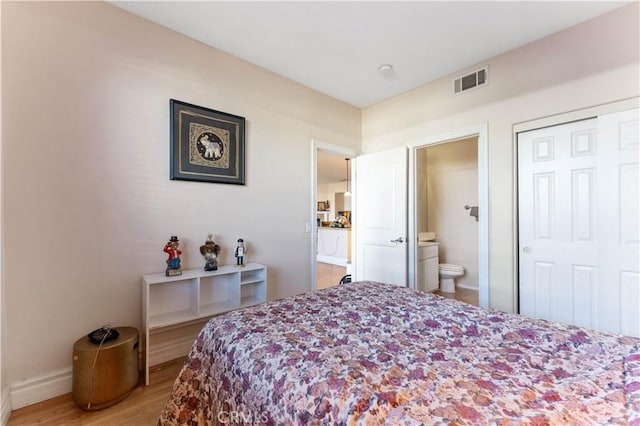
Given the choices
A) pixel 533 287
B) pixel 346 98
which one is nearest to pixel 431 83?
pixel 346 98

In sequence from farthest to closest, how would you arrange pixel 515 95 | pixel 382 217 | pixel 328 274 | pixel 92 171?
pixel 328 274
pixel 382 217
pixel 515 95
pixel 92 171

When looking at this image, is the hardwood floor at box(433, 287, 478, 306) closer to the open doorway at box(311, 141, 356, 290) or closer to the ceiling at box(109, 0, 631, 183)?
the open doorway at box(311, 141, 356, 290)

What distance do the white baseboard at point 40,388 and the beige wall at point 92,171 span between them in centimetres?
5

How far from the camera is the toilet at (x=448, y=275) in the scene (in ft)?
14.2

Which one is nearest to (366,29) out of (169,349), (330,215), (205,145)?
(205,145)

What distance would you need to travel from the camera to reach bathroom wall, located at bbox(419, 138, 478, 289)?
14.8 feet

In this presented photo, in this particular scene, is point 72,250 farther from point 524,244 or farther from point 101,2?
point 524,244

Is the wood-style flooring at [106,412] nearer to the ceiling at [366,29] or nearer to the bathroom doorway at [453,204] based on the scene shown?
the ceiling at [366,29]

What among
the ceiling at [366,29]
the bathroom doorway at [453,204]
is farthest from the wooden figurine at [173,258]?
the bathroom doorway at [453,204]

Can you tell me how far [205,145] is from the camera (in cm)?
250

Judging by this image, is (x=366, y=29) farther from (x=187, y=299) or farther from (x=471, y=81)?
(x=187, y=299)

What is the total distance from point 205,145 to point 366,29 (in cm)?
173

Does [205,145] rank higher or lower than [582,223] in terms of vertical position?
higher

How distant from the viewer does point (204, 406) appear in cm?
135
